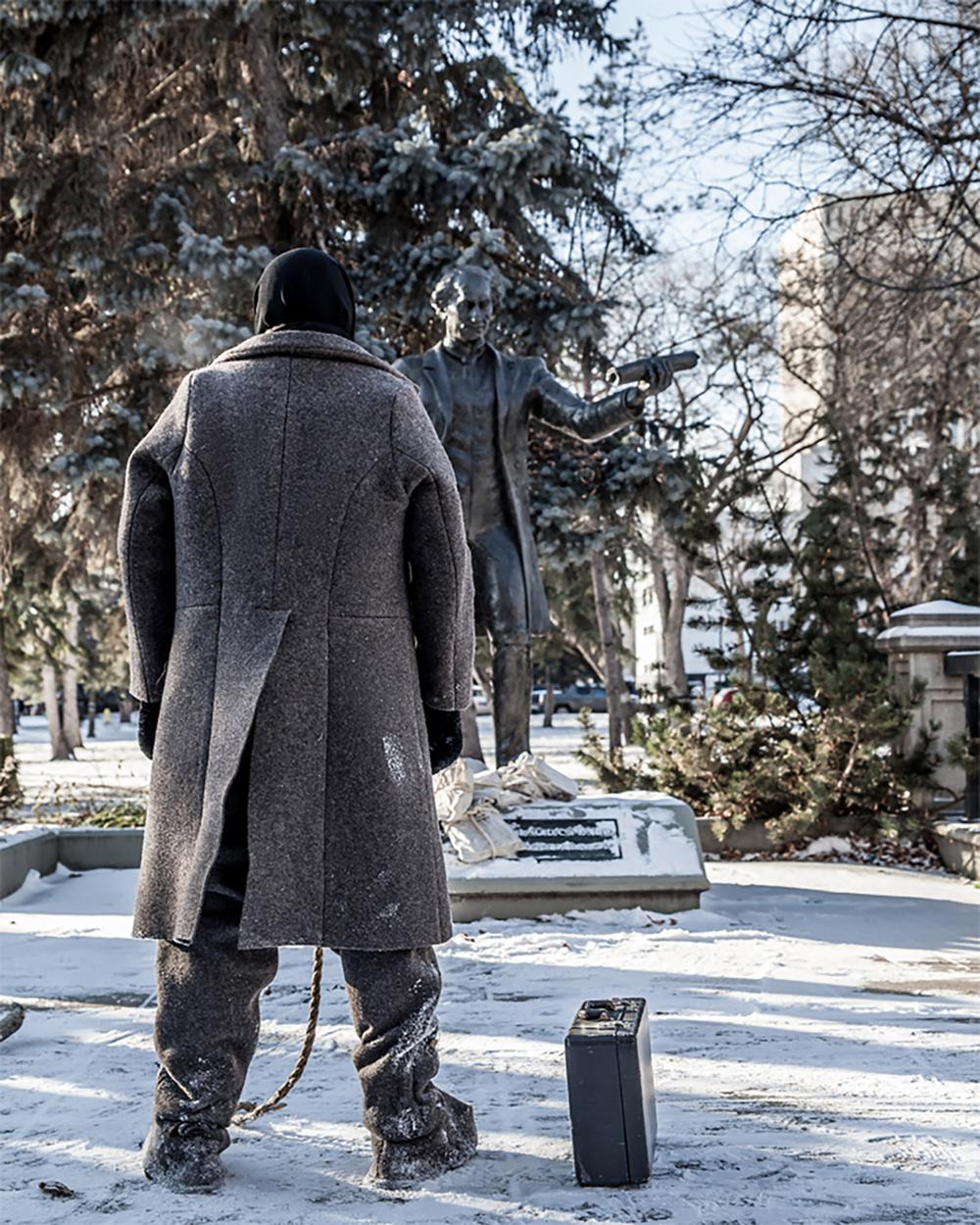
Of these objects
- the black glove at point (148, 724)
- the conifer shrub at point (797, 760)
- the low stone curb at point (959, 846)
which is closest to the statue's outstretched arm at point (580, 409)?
the conifer shrub at point (797, 760)

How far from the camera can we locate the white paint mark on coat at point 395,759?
9.85 feet

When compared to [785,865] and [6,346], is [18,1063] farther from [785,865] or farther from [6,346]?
[6,346]

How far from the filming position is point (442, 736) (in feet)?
10.7

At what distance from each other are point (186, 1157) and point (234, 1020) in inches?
11.1

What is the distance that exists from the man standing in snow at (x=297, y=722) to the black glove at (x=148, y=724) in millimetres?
129

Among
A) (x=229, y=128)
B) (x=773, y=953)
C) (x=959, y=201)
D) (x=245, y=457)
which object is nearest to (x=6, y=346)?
(x=229, y=128)

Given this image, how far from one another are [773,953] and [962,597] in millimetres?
6578

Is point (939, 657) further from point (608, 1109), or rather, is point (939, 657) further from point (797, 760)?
point (608, 1109)

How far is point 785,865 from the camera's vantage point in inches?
317

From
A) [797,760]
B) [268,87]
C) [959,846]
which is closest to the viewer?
[959,846]

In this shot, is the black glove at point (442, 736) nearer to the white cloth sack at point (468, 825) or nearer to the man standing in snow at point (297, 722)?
the man standing in snow at point (297, 722)

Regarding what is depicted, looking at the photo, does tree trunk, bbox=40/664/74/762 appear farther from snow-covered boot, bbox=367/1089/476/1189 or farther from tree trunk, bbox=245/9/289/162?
snow-covered boot, bbox=367/1089/476/1189

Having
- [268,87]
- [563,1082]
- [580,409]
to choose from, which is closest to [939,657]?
[580,409]

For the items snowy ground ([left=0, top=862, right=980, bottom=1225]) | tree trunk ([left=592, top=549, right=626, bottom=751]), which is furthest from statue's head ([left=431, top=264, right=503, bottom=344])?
tree trunk ([left=592, top=549, right=626, bottom=751])
